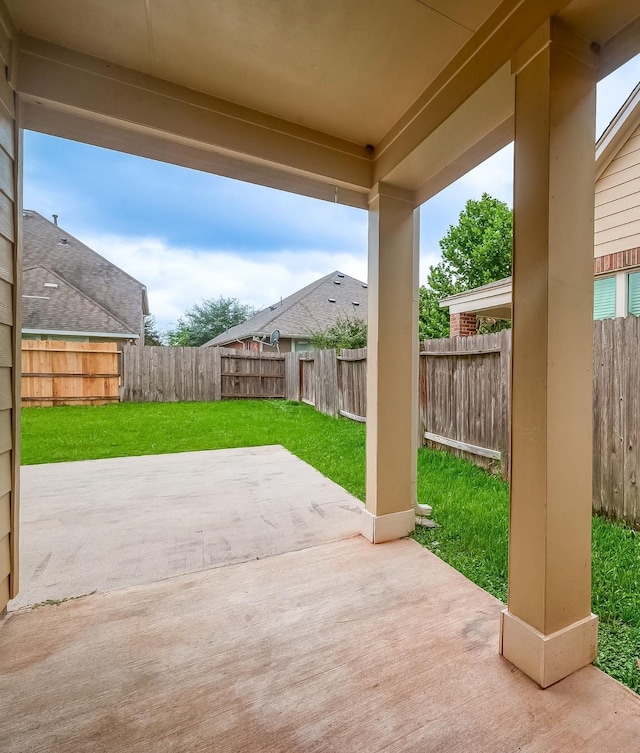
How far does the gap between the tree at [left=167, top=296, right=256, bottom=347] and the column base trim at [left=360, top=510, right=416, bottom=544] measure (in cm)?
2411

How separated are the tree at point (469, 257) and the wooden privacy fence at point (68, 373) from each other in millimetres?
9939

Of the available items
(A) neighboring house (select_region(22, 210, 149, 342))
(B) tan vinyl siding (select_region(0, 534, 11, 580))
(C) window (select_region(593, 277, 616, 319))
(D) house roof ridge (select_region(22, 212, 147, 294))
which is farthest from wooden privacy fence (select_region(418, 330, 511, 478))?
(D) house roof ridge (select_region(22, 212, 147, 294))

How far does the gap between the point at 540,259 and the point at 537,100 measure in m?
0.57

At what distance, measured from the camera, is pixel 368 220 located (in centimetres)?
232

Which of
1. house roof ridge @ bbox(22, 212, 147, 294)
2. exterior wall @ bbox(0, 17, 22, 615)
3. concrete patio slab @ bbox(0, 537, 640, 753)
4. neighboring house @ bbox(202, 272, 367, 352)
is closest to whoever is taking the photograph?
concrete patio slab @ bbox(0, 537, 640, 753)

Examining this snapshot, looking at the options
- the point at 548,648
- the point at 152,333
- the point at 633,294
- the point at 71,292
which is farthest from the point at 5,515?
the point at 152,333

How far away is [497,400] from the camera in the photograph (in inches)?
135

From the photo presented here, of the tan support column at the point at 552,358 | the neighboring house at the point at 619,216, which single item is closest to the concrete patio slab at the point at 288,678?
the tan support column at the point at 552,358

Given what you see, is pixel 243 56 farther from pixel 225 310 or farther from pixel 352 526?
pixel 225 310

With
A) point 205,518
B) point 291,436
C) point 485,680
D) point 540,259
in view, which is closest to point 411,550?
point 485,680

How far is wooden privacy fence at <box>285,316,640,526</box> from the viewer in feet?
7.62

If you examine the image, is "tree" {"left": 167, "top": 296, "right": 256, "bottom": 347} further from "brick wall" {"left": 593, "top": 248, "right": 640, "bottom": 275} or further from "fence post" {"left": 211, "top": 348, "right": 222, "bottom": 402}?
"brick wall" {"left": 593, "top": 248, "right": 640, "bottom": 275}

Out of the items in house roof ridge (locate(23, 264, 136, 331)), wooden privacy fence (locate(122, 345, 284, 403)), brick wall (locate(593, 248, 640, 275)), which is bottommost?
wooden privacy fence (locate(122, 345, 284, 403))

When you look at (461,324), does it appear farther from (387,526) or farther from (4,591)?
(4,591)
